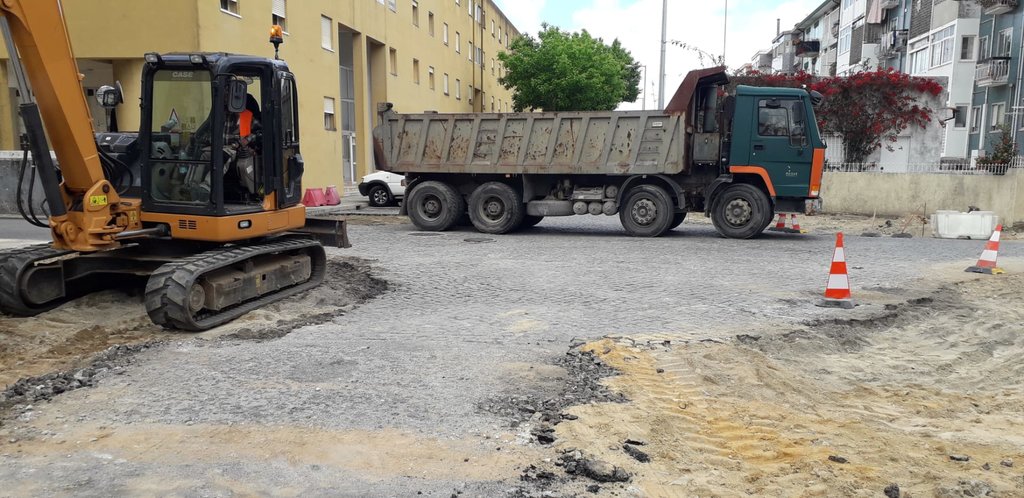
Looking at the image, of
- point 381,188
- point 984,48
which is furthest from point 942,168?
point 381,188

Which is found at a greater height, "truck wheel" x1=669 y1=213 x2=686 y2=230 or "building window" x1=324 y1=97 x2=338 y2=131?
"building window" x1=324 y1=97 x2=338 y2=131

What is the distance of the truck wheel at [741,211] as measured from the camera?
1402cm

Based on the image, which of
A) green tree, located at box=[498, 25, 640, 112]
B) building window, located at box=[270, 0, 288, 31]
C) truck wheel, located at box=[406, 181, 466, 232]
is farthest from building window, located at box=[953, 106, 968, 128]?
building window, located at box=[270, 0, 288, 31]

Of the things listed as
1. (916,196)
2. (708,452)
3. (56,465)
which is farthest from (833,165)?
(56,465)

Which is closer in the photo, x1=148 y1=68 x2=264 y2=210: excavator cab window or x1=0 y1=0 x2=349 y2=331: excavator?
x1=0 y1=0 x2=349 y2=331: excavator

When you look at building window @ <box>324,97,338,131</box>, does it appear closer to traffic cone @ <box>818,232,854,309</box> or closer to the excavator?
the excavator

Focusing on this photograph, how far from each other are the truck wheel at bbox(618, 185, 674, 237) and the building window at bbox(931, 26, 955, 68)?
79.6 feet

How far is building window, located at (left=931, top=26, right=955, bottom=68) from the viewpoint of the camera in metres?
31.2

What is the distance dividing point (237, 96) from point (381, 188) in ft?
48.6

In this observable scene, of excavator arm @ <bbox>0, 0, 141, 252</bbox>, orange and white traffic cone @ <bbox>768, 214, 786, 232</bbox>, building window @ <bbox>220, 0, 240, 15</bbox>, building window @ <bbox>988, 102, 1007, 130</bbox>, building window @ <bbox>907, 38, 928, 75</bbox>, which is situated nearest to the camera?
excavator arm @ <bbox>0, 0, 141, 252</bbox>

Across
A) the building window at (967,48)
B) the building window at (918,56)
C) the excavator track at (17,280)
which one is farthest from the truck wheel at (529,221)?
the building window at (918,56)

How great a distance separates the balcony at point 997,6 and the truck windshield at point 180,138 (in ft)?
104

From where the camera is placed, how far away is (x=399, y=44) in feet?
108

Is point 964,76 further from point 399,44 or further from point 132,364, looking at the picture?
point 132,364
